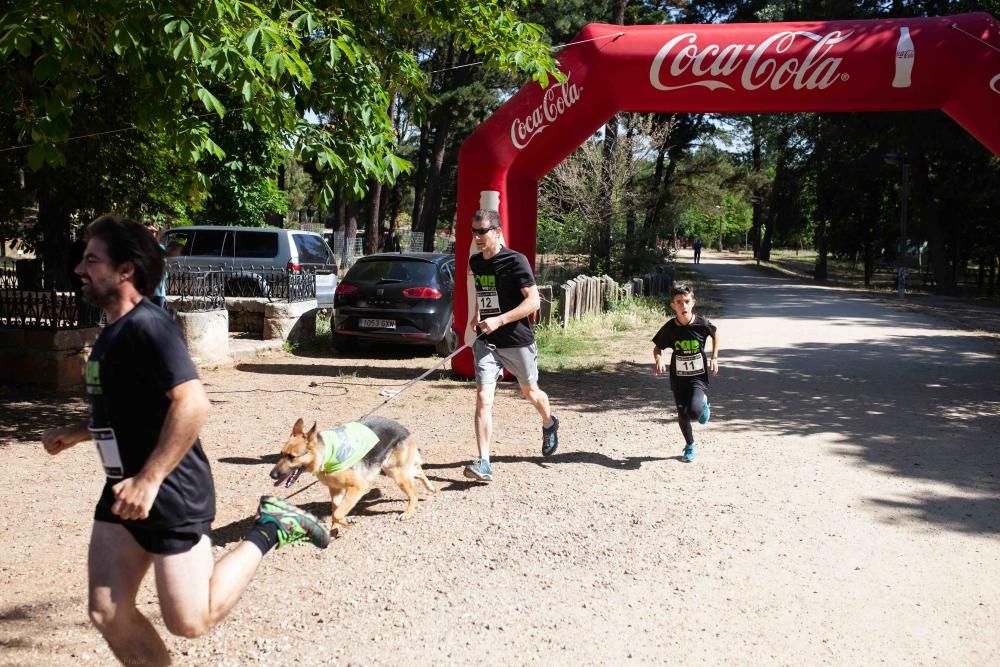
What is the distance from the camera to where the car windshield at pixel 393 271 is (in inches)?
467

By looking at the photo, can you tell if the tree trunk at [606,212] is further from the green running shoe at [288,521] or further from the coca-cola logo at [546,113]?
the green running shoe at [288,521]

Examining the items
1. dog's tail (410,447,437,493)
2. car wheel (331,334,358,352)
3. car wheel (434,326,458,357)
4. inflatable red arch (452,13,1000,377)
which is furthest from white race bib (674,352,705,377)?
car wheel (331,334,358,352)

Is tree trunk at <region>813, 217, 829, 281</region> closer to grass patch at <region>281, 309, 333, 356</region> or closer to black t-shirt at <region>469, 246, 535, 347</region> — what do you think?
grass patch at <region>281, 309, 333, 356</region>

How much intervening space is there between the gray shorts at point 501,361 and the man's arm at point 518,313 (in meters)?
0.23

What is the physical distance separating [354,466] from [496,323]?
1.54 m

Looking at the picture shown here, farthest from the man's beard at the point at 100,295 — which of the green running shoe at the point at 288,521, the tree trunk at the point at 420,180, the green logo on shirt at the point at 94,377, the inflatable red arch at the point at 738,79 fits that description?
the tree trunk at the point at 420,180

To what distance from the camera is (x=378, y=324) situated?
461 inches

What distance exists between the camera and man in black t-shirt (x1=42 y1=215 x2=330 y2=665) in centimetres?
266

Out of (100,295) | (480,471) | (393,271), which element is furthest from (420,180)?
(100,295)

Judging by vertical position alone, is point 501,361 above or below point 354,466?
above

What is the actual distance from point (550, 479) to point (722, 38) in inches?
234

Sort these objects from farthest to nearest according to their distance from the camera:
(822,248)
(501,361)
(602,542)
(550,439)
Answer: (822,248) → (550,439) → (501,361) → (602,542)

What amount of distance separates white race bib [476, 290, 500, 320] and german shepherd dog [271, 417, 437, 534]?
4.70ft

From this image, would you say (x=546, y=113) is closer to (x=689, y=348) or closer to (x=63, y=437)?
(x=689, y=348)
